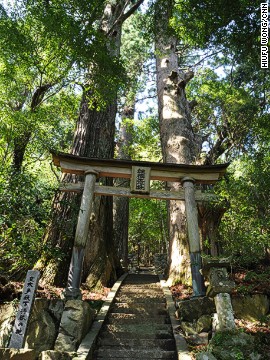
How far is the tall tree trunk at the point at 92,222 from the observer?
21.0ft

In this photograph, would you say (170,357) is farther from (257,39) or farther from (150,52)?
(150,52)

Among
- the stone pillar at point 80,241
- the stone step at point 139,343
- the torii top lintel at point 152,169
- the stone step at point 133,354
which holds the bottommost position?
the stone step at point 133,354

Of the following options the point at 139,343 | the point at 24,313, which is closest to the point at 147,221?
the point at 139,343

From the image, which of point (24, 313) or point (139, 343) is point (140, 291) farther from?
point (24, 313)

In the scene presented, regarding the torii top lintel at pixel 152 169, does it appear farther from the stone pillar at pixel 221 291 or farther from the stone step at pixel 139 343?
the stone step at pixel 139 343

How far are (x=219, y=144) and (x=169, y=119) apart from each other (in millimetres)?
2668

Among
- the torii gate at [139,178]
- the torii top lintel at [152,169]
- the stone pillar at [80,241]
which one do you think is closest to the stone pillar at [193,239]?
the torii gate at [139,178]

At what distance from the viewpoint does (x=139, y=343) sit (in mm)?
4875

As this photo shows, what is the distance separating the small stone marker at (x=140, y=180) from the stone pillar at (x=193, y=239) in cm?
83

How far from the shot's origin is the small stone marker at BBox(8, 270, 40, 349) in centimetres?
389

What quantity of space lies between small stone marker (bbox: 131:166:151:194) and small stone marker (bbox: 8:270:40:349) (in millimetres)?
2676

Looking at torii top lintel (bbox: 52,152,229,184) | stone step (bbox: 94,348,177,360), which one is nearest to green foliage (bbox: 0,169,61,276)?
torii top lintel (bbox: 52,152,229,184)

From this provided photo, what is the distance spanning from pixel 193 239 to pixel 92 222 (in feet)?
9.76

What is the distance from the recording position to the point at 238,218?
22.5 ft
